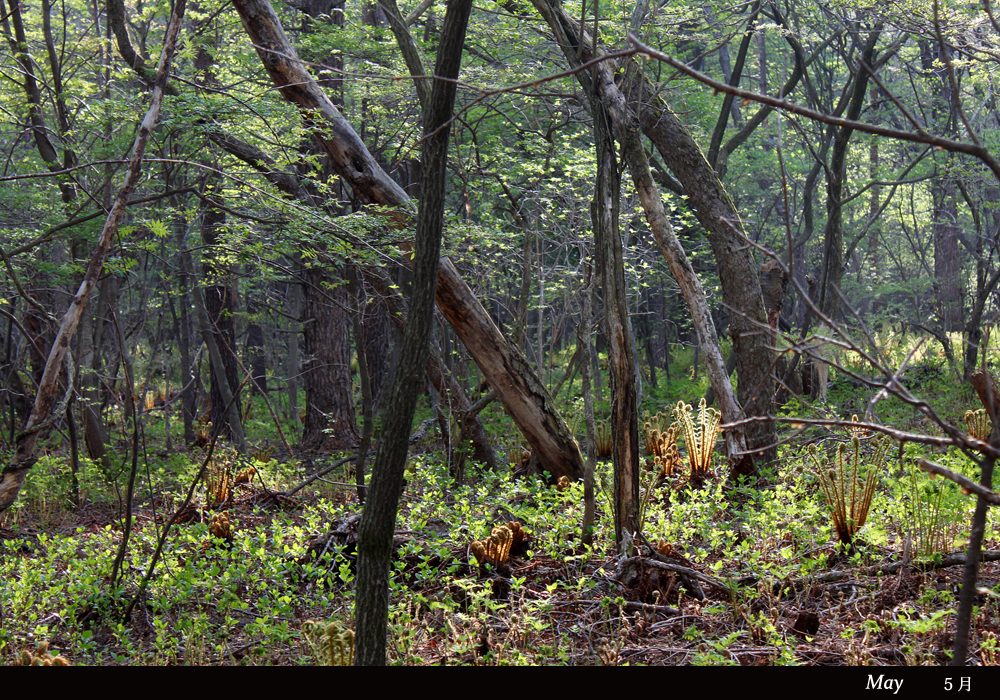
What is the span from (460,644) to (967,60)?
930cm

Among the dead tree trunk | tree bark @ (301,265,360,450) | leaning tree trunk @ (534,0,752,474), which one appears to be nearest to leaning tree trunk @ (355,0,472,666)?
leaning tree trunk @ (534,0,752,474)

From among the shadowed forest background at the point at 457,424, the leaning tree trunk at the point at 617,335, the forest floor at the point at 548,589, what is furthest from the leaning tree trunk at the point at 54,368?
the leaning tree trunk at the point at 617,335

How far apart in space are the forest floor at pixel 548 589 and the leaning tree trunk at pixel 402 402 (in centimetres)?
42

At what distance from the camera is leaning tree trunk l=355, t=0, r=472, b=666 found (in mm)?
2631

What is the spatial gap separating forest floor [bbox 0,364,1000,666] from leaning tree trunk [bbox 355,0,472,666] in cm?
42

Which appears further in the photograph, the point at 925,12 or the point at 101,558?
the point at 925,12

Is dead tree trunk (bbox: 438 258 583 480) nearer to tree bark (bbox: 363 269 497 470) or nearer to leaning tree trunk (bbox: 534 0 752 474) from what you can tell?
tree bark (bbox: 363 269 497 470)

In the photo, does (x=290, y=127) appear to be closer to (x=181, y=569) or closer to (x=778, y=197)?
(x=181, y=569)

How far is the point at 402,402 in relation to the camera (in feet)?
8.73

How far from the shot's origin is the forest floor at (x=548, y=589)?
3.34 m

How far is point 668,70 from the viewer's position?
10945mm

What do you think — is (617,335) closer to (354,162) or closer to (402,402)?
(402,402)
